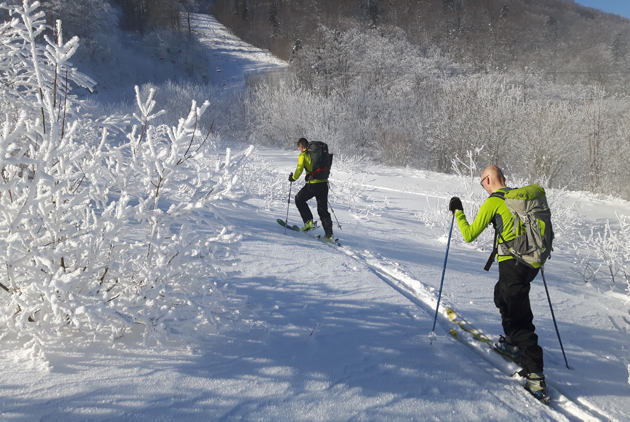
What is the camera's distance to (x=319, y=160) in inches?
207

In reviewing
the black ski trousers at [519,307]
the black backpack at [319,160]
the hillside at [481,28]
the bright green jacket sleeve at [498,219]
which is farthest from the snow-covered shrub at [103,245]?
the hillside at [481,28]

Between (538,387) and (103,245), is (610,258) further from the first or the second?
(103,245)

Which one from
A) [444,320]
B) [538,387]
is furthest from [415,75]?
[538,387]

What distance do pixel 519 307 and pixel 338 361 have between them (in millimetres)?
1478

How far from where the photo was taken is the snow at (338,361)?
5.16ft

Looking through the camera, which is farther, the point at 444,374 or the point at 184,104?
the point at 184,104

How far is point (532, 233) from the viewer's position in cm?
223

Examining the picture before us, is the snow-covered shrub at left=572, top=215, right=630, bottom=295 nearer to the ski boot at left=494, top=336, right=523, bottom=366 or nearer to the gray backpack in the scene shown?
the ski boot at left=494, top=336, right=523, bottom=366

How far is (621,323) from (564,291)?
72 centimetres

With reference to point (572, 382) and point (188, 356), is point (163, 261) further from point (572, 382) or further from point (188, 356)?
point (572, 382)

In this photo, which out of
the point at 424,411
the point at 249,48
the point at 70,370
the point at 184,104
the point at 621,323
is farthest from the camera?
the point at 249,48

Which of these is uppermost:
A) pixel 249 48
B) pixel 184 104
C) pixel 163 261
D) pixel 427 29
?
pixel 427 29

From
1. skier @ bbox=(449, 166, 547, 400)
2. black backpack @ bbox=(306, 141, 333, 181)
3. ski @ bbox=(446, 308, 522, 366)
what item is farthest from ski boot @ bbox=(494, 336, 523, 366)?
black backpack @ bbox=(306, 141, 333, 181)

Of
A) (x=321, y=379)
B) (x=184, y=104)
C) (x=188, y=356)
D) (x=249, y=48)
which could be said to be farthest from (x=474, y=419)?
(x=249, y=48)
